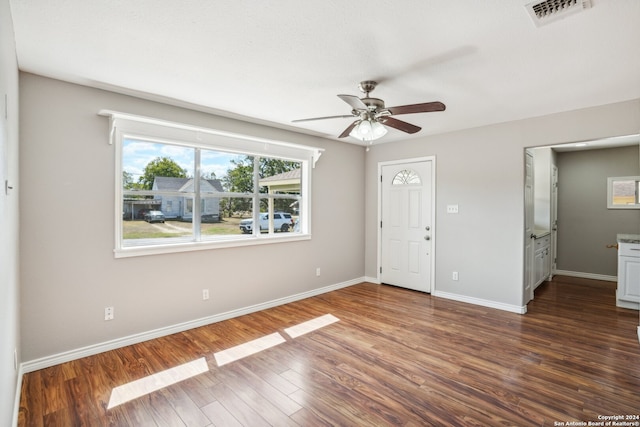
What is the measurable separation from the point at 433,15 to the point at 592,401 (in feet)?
8.95

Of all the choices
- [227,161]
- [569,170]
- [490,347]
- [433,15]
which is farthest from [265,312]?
[569,170]

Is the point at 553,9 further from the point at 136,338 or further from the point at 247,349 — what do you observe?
the point at 136,338

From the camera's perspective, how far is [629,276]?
13.1ft

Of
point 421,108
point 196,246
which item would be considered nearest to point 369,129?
point 421,108

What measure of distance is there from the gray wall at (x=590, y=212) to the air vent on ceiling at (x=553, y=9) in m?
5.34

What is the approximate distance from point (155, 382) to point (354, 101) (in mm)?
2613

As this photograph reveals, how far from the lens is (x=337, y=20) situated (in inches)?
72.0

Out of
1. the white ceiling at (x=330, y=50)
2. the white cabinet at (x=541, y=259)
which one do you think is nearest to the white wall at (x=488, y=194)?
the white ceiling at (x=330, y=50)

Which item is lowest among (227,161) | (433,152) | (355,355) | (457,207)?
(355,355)

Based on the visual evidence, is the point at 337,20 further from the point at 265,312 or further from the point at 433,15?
the point at 265,312

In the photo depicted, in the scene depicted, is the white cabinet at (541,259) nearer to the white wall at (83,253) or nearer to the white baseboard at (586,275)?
the white baseboard at (586,275)

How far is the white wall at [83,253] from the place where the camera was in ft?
8.29

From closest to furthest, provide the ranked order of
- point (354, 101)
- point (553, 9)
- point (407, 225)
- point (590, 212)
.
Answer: point (553, 9) → point (354, 101) → point (407, 225) → point (590, 212)

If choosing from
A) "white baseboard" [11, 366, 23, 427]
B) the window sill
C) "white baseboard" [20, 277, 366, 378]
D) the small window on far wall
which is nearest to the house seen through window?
the window sill
